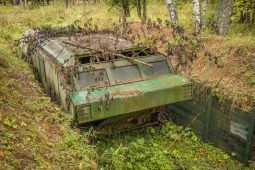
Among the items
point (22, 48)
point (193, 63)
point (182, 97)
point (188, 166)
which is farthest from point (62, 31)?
point (188, 166)

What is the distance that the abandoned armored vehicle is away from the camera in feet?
21.3

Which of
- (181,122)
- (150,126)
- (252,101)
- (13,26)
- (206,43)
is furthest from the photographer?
(13,26)

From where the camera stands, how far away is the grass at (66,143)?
5.34 metres

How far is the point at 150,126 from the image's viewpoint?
27.2 ft

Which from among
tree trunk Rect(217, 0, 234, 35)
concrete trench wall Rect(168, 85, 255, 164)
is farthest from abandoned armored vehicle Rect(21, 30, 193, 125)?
tree trunk Rect(217, 0, 234, 35)

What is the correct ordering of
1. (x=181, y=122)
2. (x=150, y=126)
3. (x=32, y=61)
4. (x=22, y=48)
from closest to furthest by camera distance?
(x=150, y=126) < (x=181, y=122) < (x=32, y=61) < (x=22, y=48)

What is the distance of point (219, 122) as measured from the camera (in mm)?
7770

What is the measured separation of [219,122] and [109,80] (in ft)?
9.82

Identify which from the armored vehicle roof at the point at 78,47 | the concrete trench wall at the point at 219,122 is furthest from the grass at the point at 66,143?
the armored vehicle roof at the point at 78,47

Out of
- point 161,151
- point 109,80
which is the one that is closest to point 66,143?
point 109,80

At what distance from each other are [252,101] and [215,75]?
5.24 ft

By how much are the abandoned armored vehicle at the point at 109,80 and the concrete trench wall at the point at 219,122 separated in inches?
33.9

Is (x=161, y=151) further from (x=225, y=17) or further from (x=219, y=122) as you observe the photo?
(x=225, y=17)

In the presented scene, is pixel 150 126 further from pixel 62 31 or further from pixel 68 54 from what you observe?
pixel 62 31
